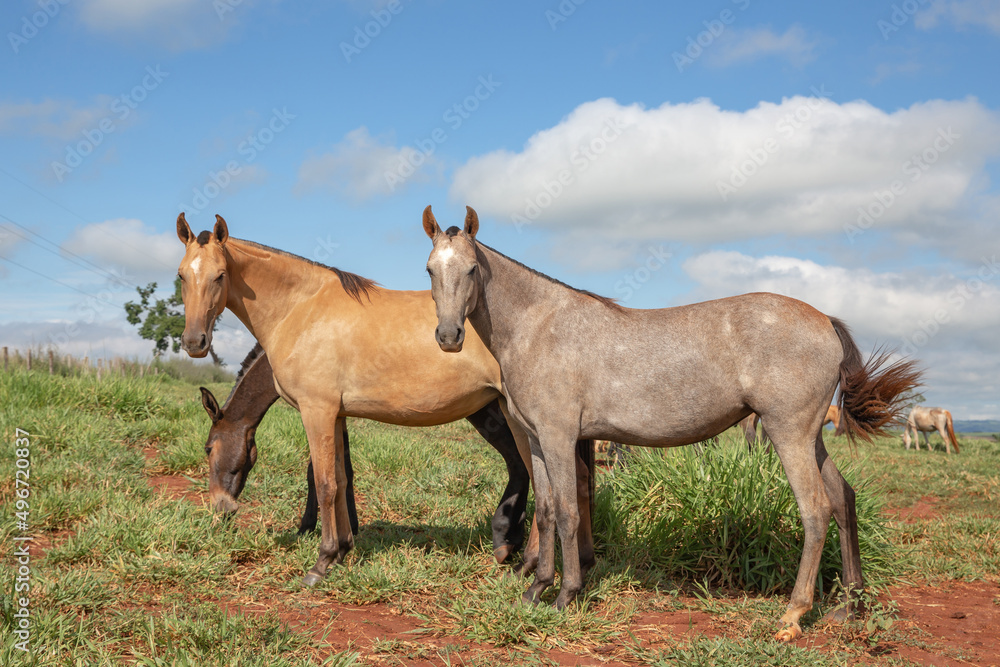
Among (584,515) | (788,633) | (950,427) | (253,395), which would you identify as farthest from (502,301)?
(950,427)

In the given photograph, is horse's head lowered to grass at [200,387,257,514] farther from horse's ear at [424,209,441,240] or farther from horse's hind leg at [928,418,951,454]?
horse's hind leg at [928,418,951,454]

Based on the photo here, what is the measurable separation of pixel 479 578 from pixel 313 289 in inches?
106

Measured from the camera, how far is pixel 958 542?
6.50 metres

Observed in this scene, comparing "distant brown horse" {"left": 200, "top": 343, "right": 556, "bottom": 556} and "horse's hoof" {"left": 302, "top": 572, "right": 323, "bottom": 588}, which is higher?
"distant brown horse" {"left": 200, "top": 343, "right": 556, "bottom": 556}

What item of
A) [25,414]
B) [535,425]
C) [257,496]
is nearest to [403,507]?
[257,496]

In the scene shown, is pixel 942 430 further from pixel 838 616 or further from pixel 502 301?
pixel 502 301

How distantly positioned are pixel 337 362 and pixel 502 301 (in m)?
1.53

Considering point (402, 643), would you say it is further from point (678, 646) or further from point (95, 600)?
point (95, 600)

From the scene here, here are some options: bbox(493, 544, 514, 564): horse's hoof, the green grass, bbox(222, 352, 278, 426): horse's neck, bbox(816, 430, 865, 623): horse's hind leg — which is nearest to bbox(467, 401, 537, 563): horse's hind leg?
bbox(493, 544, 514, 564): horse's hoof

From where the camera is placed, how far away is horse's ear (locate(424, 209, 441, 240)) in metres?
4.37

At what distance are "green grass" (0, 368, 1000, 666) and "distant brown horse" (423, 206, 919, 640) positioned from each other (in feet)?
1.64

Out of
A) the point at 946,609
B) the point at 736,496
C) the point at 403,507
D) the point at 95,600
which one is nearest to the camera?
the point at 95,600

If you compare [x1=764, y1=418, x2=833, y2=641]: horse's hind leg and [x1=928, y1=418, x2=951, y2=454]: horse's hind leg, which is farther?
[x1=928, y1=418, x2=951, y2=454]: horse's hind leg

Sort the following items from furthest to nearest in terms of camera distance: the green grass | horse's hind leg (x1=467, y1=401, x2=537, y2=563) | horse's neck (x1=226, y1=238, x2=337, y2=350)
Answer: horse's hind leg (x1=467, y1=401, x2=537, y2=563), horse's neck (x1=226, y1=238, x2=337, y2=350), the green grass
